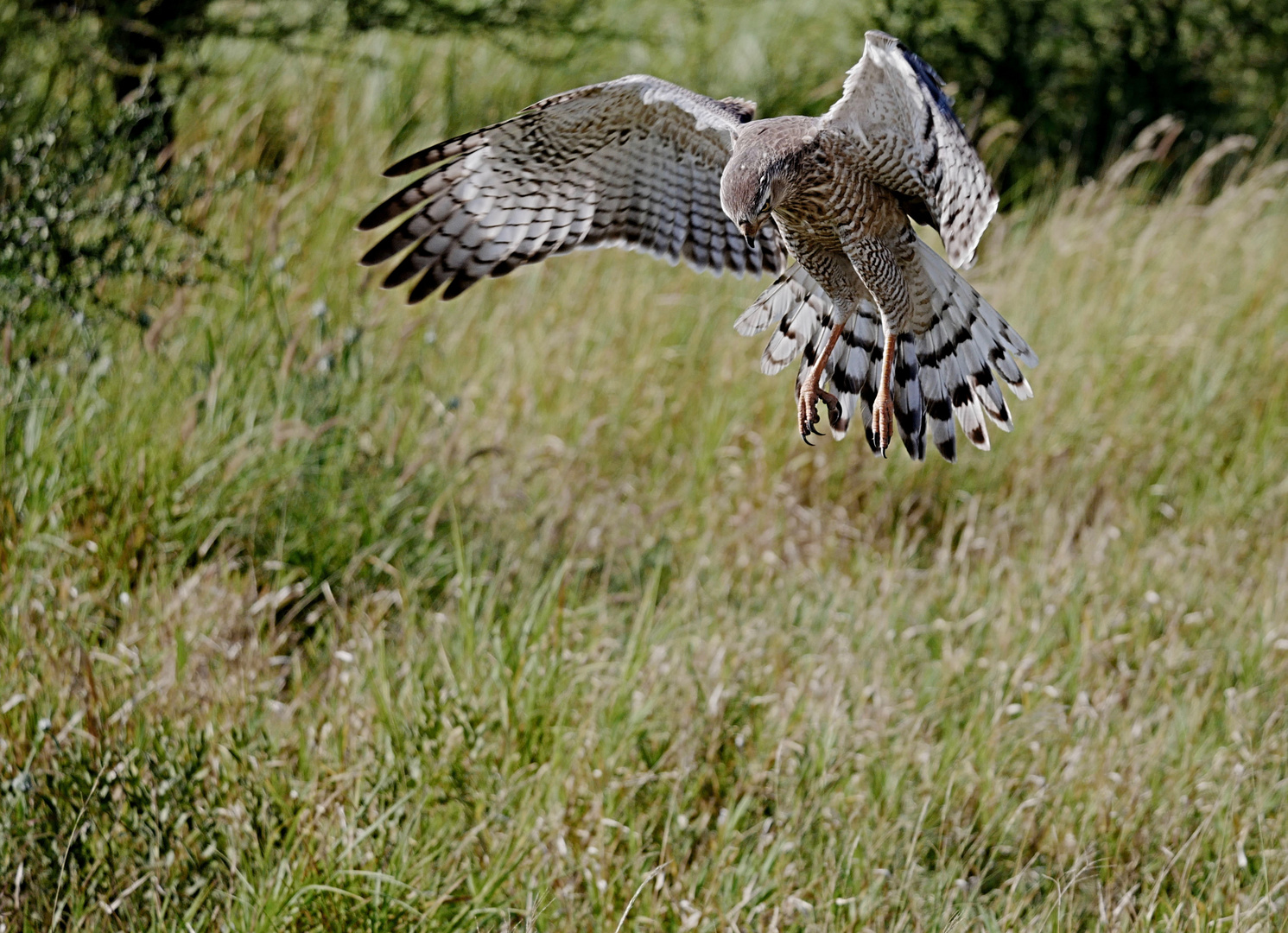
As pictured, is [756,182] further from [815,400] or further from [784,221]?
[815,400]

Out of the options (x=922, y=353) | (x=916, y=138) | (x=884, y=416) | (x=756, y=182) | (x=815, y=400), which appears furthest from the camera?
(x=922, y=353)

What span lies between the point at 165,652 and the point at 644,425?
226 cm

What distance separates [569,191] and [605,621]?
Answer: 1.28m

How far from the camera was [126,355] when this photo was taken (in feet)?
15.2

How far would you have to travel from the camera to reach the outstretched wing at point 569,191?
362cm

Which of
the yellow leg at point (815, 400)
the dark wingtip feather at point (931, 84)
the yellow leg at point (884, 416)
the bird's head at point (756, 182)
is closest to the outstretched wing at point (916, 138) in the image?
the dark wingtip feather at point (931, 84)

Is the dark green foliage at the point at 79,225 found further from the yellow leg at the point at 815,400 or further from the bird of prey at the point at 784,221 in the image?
the yellow leg at the point at 815,400

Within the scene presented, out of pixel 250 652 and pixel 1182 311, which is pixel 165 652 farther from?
pixel 1182 311

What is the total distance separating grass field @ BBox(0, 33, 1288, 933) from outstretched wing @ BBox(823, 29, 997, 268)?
1383 mm

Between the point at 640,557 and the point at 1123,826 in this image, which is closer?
the point at 1123,826

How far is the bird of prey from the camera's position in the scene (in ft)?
10.4

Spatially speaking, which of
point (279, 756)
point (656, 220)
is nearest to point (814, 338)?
point (656, 220)

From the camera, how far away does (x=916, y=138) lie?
10.2 ft

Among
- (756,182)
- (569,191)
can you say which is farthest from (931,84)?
(569,191)
